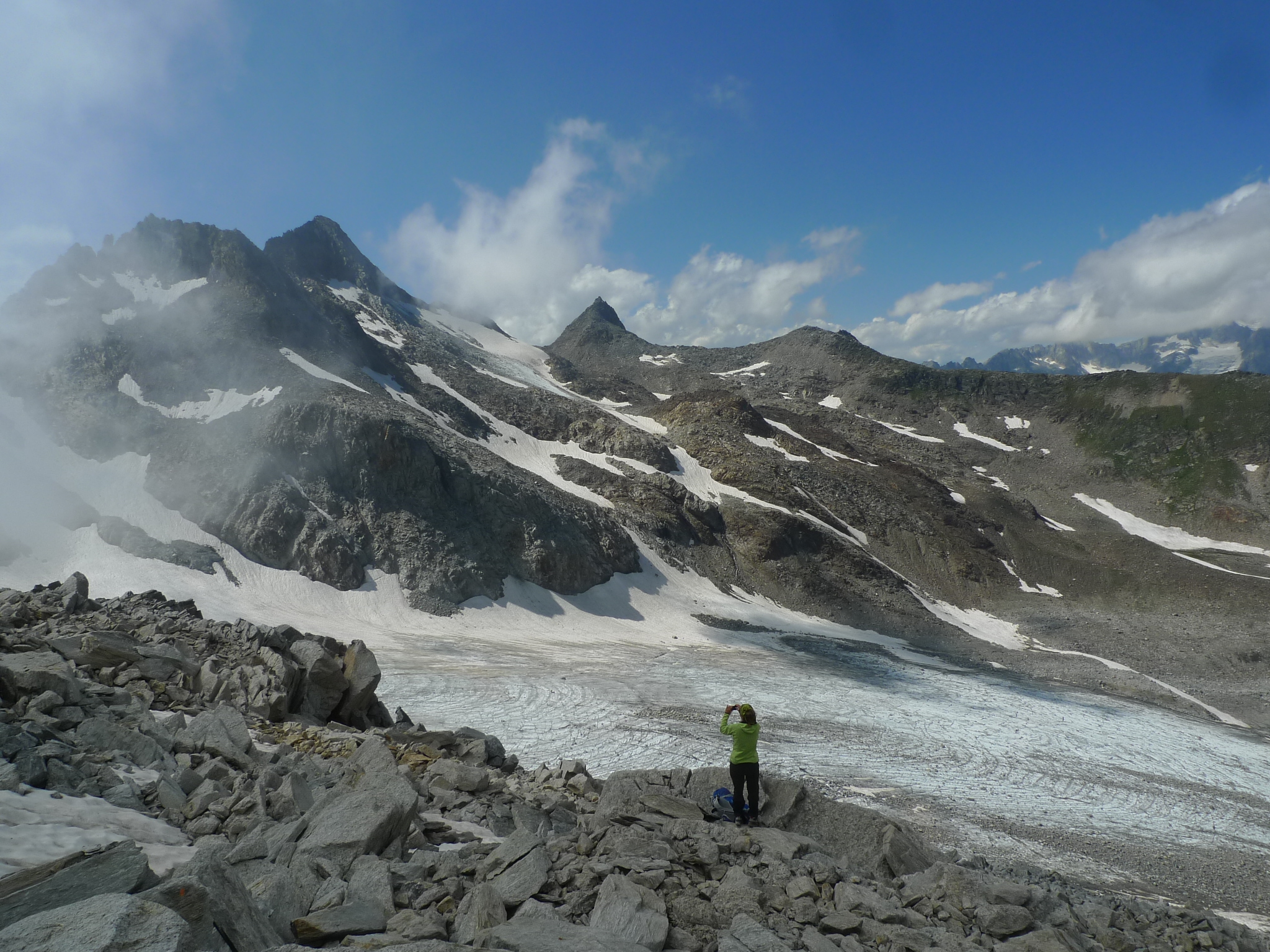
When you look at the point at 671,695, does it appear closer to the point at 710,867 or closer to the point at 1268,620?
the point at 710,867

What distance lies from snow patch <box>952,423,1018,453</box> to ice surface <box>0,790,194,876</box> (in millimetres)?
136590

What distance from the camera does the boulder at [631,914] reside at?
668cm

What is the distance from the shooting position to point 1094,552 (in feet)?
249

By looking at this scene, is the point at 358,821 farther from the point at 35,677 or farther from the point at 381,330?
the point at 381,330

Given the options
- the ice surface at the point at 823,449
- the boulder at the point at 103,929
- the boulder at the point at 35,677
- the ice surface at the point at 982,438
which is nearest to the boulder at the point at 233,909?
the boulder at the point at 103,929

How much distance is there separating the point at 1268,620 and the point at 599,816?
228ft

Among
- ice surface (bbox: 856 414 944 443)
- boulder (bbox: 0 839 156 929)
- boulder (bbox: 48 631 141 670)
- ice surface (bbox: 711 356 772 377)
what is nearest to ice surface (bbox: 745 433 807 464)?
ice surface (bbox: 856 414 944 443)

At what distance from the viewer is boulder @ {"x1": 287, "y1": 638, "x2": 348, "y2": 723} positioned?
16.1 metres

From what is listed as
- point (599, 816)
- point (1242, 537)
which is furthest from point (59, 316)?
point (1242, 537)

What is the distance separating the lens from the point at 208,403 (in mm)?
52344

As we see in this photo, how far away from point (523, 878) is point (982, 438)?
139236 millimetres

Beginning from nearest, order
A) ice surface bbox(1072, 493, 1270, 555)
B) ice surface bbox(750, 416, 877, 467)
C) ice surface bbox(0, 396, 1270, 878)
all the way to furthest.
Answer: ice surface bbox(0, 396, 1270, 878) → ice surface bbox(750, 416, 877, 467) → ice surface bbox(1072, 493, 1270, 555)

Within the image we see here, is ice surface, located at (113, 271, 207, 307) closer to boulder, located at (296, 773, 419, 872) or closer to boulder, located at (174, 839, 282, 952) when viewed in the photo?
boulder, located at (296, 773, 419, 872)

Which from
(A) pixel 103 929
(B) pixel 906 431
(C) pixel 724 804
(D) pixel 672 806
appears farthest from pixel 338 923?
A: (B) pixel 906 431
